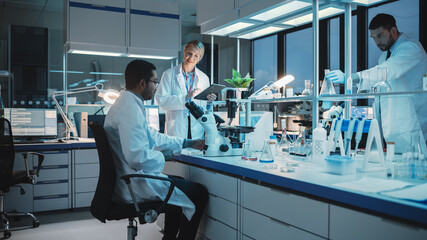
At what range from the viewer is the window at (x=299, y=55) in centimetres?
634

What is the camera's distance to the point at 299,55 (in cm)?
642

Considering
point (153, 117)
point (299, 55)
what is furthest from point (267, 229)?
point (299, 55)

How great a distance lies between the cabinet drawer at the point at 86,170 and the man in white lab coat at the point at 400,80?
2.76 metres

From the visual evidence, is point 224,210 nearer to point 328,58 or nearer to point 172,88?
point 172,88

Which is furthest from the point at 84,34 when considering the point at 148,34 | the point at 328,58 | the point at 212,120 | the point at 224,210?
the point at 328,58

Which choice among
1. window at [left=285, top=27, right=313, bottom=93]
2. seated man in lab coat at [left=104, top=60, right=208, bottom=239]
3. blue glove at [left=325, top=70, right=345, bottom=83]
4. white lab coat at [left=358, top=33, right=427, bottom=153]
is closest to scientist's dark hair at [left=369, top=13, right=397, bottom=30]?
white lab coat at [left=358, top=33, right=427, bottom=153]

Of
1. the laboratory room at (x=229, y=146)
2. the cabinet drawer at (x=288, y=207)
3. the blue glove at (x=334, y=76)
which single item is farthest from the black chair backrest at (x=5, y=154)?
the blue glove at (x=334, y=76)

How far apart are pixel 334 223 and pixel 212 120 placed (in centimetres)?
116

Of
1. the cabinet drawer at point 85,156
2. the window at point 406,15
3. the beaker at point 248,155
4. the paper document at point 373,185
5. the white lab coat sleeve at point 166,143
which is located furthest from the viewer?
the window at point 406,15

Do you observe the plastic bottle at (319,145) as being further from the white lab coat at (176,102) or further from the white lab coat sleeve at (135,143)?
the white lab coat at (176,102)

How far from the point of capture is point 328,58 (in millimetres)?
5695

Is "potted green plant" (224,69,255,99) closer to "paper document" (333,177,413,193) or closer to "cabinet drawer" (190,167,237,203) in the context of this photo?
"cabinet drawer" (190,167,237,203)

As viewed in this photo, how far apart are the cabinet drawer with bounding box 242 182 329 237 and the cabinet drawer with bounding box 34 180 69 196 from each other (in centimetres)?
258

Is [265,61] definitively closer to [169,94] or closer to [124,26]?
[124,26]
